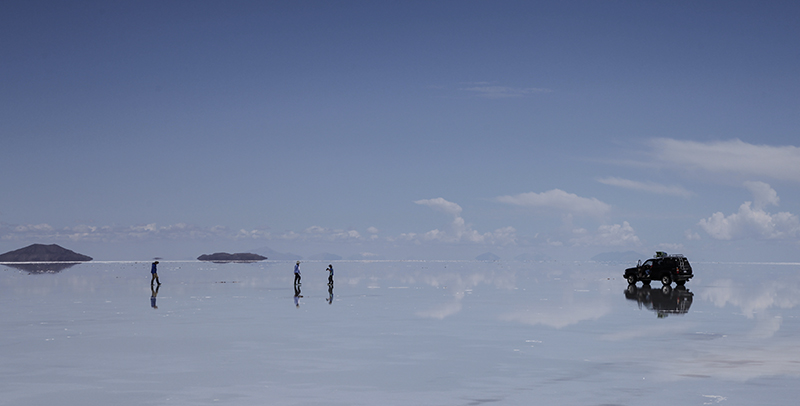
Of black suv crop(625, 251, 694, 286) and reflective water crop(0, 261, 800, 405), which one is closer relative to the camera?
reflective water crop(0, 261, 800, 405)

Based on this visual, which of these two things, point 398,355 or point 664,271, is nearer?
point 398,355

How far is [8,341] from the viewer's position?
18.5 metres

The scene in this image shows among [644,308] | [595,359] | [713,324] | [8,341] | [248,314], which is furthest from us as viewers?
[644,308]

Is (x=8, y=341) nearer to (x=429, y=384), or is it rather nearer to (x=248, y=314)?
(x=248, y=314)

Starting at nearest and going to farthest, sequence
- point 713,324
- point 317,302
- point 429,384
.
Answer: point 429,384 < point 713,324 < point 317,302

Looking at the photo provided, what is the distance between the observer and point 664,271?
51.4 metres

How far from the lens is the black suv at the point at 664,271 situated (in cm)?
5066

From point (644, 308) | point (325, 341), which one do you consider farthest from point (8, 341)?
point (644, 308)

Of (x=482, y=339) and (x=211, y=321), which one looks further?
(x=211, y=321)

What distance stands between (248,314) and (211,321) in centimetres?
287

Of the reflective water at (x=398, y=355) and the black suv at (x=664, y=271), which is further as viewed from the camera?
→ the black suv at (x=664, y=271)

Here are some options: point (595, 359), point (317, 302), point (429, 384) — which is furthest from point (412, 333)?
point (317, 302)

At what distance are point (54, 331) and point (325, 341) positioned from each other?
8863 millimetres

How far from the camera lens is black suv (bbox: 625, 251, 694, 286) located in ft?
166
